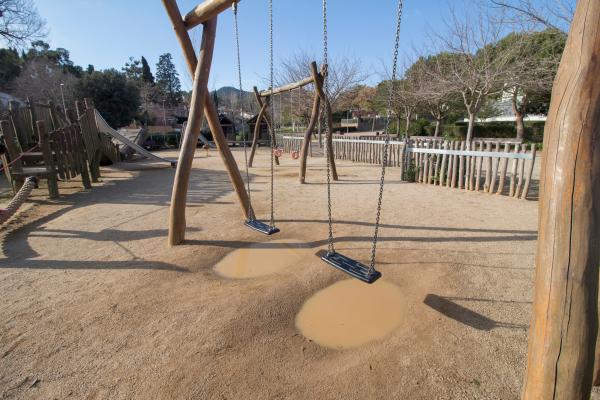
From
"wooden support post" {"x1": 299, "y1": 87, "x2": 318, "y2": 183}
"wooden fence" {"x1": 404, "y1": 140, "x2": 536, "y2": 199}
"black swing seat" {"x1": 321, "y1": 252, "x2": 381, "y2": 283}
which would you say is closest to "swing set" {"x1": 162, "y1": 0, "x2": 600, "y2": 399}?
"black swing seat" {"x1": 321, "y1": 252, "x2": 381, "y2": 283}

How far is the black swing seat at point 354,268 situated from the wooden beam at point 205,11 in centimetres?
297

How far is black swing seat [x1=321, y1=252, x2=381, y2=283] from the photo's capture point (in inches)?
97.1

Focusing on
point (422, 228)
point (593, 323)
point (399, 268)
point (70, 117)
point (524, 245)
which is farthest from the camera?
point (70, 117)

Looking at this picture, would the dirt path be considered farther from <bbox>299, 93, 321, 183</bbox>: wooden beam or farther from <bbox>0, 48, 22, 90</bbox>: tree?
<bbox>0, 48, 22, 90</bbox>: tree

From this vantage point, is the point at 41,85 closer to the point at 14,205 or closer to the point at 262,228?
the point at 14,205

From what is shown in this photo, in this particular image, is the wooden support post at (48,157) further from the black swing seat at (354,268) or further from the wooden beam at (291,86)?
the black swing seat at (354,268)

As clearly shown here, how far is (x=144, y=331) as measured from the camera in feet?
7.66

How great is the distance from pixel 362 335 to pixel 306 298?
2.09ft

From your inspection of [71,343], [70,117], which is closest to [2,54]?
[70,117]

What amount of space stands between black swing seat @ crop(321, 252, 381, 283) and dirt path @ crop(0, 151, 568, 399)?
1.04 feet

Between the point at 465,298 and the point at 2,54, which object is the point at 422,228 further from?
the point at 2,54

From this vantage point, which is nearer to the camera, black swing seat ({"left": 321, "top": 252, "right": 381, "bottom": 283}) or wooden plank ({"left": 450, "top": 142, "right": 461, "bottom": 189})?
black swing seat ({"left": 321, "top": 252, "right": 381, "bottom": 283})

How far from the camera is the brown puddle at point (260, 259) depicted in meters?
3.27

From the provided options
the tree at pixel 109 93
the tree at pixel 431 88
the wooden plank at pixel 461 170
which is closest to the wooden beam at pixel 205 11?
the wooden plank at pixel 461 170
